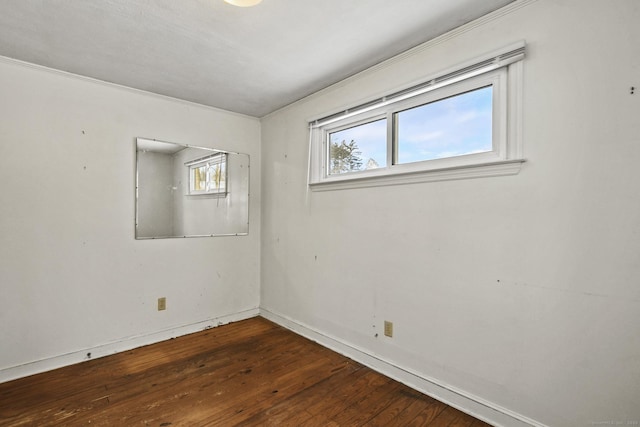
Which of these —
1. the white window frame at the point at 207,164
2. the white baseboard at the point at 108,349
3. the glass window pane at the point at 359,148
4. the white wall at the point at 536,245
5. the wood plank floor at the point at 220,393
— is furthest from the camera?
the white window frame at the point at 207,164

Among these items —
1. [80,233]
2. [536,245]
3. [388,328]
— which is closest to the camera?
[536,245]

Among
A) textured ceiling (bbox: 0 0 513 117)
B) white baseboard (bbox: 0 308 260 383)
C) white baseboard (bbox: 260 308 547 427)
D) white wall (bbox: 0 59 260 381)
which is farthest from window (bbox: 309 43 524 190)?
white baseboard (bbox: 0 308 260 383)

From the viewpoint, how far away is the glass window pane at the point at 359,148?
2.40m

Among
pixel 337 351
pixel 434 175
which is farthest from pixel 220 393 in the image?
pixel 434 175

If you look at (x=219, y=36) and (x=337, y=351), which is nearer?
(x=219, y=36)

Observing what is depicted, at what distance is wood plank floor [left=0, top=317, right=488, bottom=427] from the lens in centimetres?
175

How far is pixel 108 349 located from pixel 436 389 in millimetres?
2593

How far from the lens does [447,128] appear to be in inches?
78.2

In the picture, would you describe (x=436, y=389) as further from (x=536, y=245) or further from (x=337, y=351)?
(x=536, y=245)

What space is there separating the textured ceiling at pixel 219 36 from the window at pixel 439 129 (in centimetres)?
32

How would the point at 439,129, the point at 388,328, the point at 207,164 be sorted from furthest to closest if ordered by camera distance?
the point at 207,164 → the point at 388,328 → the point at 439,129

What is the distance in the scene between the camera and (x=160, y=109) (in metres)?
2.85

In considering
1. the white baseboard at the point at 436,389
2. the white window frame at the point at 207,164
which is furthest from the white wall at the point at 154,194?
the white baseboard at the point at 436,389

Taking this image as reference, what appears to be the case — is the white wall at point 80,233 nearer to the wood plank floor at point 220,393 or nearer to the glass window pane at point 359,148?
the wood plank floor at point 220,393
